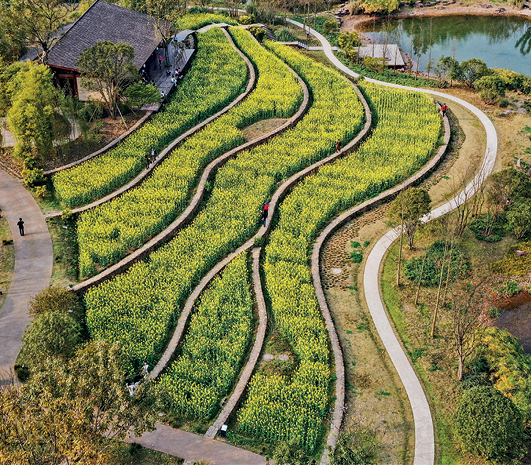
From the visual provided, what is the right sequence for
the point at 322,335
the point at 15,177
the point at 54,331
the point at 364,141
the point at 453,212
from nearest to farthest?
the point at 54,331, the point at 322,335, the point at 453,212, the point at 15,177, the point at 364,141

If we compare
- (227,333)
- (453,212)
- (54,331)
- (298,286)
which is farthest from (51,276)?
(453,212)

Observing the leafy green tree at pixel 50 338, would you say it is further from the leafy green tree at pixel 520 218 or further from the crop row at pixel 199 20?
the crop row at pixel 199 20

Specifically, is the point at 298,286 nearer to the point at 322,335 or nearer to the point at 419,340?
the point at 322,335

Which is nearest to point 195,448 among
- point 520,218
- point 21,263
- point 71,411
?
point 71,411

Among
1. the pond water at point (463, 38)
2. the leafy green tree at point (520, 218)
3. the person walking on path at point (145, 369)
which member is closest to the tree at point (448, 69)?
the pond water at point (463, 38)

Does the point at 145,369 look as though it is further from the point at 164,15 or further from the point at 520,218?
the point at 164,15

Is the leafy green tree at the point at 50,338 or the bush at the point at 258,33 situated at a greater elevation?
the bush at the point at 258,33
